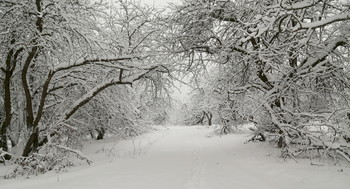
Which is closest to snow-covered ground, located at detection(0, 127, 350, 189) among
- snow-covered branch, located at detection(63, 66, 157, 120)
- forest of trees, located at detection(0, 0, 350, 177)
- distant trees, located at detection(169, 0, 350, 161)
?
forest of trees, located at detection(0, 0, 350, 177)

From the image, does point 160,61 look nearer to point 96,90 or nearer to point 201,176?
point 96,90

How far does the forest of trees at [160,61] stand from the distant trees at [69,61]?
0.04 metres

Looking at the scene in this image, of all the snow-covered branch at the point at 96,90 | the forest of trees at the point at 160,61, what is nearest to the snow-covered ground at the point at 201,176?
the forest of trees at the point at 160,61

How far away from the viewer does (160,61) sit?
964 cm

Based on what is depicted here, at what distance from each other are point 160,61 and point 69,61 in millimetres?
2983

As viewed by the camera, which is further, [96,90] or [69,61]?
[96,90]

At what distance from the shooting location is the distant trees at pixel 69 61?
7934 millimetres

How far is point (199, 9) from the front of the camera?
8898 mm

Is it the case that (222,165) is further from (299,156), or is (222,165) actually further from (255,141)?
(255,141)

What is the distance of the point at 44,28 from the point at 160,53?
4.03 m

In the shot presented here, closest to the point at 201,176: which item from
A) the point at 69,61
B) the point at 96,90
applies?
the point at 96,90

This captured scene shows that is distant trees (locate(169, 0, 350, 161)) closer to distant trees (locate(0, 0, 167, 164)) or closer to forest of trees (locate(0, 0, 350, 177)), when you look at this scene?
forest of trees (locate(0, 0, 350, 177))

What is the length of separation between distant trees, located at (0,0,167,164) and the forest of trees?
43mm

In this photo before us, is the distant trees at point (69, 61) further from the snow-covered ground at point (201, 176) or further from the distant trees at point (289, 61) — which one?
the snow-covered ground at point (201, 176)
